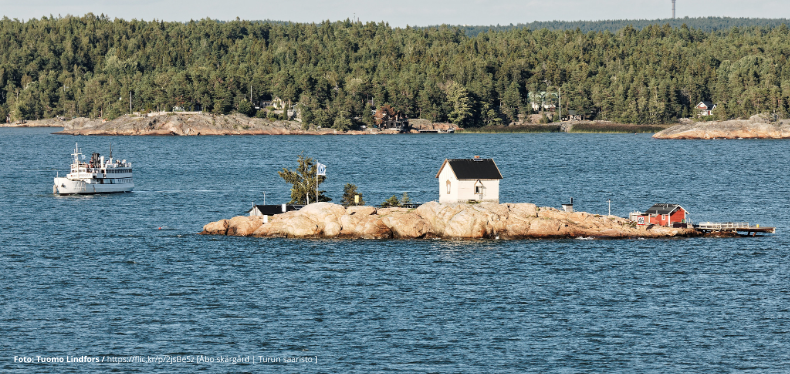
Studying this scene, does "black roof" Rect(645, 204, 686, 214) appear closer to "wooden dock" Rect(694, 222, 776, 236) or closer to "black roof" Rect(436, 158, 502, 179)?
"wooden dock" Rect(694, 222, 776, 236)

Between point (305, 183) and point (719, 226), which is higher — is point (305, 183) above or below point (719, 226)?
above

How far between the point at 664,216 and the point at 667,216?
261 millimetres

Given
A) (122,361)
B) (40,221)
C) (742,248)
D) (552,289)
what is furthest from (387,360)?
(40,221)

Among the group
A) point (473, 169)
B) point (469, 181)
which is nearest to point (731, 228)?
point (473, 169)

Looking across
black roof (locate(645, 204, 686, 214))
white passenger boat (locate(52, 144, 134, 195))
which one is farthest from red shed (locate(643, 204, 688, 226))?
white passenger boat (locate(52, 144, 134, 195))

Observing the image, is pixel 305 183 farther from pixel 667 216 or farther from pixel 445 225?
pixel 667 216

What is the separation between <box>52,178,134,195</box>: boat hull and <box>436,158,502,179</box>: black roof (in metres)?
55.5

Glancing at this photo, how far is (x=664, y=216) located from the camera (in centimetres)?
8212

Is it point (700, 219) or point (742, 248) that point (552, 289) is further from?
point (700, 219)

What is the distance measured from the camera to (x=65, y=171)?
148m

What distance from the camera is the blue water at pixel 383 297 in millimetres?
47188

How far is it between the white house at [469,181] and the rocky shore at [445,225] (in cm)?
227

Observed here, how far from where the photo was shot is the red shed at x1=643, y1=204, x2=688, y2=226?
268 ft

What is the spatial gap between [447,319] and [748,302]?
19.6m
